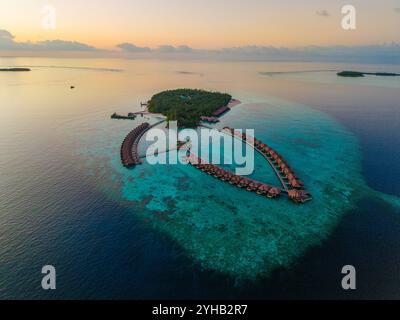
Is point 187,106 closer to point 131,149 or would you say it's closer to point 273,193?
point 131,149

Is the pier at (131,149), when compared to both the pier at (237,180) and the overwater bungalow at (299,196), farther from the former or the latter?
the overwater bungalow at (299,196)

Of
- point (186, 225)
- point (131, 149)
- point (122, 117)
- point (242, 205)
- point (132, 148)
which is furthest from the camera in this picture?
point (122, 117)

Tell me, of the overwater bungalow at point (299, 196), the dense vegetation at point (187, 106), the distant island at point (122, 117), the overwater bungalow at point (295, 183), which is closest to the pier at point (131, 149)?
the dense vegetation at point (187, 106)

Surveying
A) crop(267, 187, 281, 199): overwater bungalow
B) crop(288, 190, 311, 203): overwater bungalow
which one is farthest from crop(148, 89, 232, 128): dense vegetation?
crop(288, 190, 311, 203): overwater bungalow

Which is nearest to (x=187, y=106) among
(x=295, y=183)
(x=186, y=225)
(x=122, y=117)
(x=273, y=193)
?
(x=122, y=117)

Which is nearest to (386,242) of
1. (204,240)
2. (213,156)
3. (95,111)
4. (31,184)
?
(204,240)

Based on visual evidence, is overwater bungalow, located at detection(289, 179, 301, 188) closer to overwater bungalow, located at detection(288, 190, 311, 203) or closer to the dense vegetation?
overwater bungalow, located at detection(288, 190, 311, 203)

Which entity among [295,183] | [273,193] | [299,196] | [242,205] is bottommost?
[242,205]
